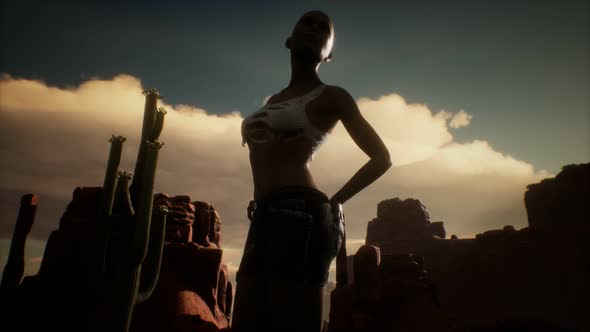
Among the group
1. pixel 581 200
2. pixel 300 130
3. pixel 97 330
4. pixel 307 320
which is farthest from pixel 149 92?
pixel 581 200

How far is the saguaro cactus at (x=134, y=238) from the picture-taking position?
3668mm

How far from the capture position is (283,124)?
1761 millimetres

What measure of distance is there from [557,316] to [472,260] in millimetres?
7278

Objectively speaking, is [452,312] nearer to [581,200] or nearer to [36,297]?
[581,200]

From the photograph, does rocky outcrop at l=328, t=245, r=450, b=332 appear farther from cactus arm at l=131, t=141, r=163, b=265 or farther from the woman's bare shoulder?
the woman's bare shoulder

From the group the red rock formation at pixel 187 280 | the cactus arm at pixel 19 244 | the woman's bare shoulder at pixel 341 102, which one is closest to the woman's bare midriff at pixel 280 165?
the woman's bare shoulder at pixel 341 102

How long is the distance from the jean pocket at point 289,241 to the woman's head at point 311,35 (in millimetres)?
1133

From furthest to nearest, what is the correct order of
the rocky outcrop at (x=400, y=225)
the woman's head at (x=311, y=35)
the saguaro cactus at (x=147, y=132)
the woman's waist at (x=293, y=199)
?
the rocky outcrop at (x=400, y=225) → the saguaro cactus at (x=147, y=132) → the woman's head at (x=311, y=35) → the woman's waist at (x=293, y=199)

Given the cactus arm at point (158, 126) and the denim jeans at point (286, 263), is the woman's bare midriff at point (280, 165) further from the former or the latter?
the cactus arm at point (158, 126)

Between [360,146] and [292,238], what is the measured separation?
72cm

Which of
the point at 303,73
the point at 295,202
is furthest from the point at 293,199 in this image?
the point at 303,73

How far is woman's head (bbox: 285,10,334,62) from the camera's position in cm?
211

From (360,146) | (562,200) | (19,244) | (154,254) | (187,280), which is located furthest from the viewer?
(562,200)

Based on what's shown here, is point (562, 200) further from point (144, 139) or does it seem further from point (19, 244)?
point (19, 244)
